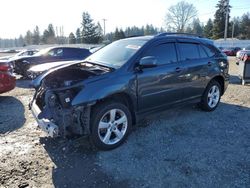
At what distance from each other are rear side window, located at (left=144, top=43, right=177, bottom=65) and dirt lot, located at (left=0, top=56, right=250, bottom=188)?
1.34 metres

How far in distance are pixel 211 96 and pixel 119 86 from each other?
10.1ft

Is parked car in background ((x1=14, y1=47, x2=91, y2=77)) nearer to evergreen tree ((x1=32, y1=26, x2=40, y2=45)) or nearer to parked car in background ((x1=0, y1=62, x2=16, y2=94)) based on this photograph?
parked car in background ((x1=0, y1=62, x2=16, y2=94))

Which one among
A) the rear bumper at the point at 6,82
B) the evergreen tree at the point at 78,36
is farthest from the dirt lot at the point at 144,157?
the evergreen tree at the point at 78,36

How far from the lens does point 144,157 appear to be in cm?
408

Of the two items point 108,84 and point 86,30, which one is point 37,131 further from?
point 86,30

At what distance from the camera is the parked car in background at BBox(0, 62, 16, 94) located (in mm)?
7226

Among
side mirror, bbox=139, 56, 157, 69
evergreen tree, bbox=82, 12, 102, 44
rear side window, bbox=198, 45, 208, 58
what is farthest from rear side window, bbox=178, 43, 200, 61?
evergreen tree, bbox=82, 12, 102, 44

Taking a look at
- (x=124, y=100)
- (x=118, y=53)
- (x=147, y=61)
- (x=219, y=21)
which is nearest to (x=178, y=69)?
(x=147, y=61)

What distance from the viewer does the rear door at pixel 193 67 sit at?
543cm

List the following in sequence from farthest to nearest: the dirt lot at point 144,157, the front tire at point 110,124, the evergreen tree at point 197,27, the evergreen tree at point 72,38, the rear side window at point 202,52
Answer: the evergreen tree at point 197,27 < the evergreen tree at point 72,38 < the rear side window at point 202,52 < the front tire at point 110,124 < the dirt lot at point 144,157

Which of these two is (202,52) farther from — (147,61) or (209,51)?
(147,61)

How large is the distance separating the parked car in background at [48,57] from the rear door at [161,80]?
26.0 ft

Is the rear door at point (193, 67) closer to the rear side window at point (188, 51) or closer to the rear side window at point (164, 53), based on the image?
the rear side window at point (188, 51)

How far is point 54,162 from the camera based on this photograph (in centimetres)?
396
